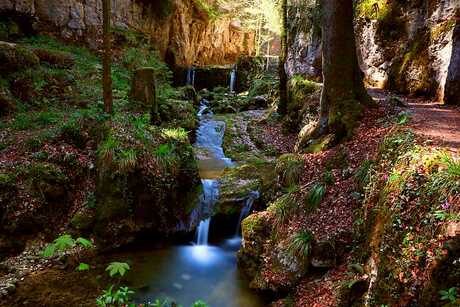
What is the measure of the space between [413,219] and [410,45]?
9968 millimetres

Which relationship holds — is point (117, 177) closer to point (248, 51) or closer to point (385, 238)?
point (385, 238)

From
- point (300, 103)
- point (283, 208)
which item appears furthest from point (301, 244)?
point (300, 103)

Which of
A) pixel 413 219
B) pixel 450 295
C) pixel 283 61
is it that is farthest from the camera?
pixel 283 61

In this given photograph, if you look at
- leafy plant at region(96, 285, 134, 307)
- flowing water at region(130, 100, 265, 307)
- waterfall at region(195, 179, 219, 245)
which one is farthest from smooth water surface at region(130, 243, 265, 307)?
leafy plant at region(96, 285, 134, 307)

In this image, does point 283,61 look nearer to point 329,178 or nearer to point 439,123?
point 439,123

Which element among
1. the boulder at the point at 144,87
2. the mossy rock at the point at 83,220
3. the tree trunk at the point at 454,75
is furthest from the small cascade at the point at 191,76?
the tree trunk at the point at 454,75

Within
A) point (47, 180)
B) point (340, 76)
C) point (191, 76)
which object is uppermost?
point (340, 76)

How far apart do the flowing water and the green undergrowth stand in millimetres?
2777

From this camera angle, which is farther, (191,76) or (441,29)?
(191,76)

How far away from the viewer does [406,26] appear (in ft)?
41.5

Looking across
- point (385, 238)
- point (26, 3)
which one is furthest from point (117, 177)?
point (26, 3)

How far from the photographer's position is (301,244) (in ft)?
20.5

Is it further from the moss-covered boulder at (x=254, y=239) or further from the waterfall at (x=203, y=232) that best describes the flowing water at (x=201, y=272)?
the moss-covered boulder at (x=254, y=239)

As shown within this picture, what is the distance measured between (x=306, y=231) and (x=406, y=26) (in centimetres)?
996
